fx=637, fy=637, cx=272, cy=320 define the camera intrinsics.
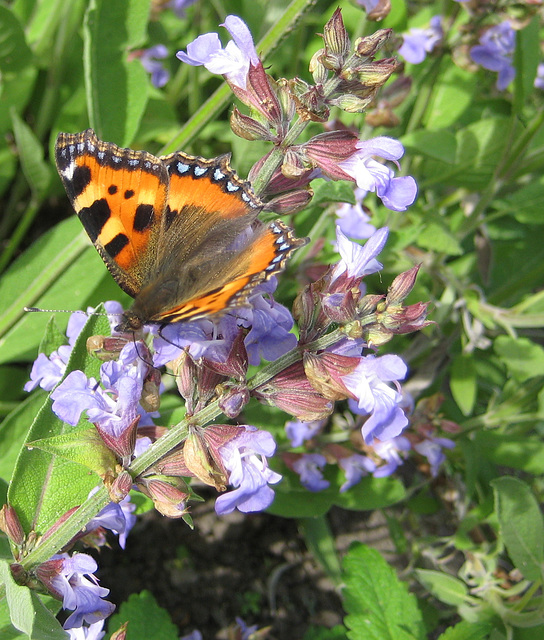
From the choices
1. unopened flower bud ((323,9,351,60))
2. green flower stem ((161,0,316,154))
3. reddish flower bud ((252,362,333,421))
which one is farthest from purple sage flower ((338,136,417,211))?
green flower stem ((161,0,316,154))

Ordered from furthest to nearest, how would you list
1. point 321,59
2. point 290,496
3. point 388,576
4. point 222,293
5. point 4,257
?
1. point 4,257
2. point 290,496
3. point 388,576
4. point 321,59
5. point 222,293

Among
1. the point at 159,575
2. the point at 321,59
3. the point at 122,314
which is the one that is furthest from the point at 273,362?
the point at 159,575

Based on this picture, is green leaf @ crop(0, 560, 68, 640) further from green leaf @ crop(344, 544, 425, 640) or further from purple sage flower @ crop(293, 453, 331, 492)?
purple sage flower @ crop(293, 453, 331, 492)

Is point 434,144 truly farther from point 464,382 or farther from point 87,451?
point 87,451

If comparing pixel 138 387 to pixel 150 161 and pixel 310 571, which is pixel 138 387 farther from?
pixel 310 571

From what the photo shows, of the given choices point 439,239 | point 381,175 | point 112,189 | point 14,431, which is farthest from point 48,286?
point 439,239

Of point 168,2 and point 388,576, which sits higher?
point 168,2
